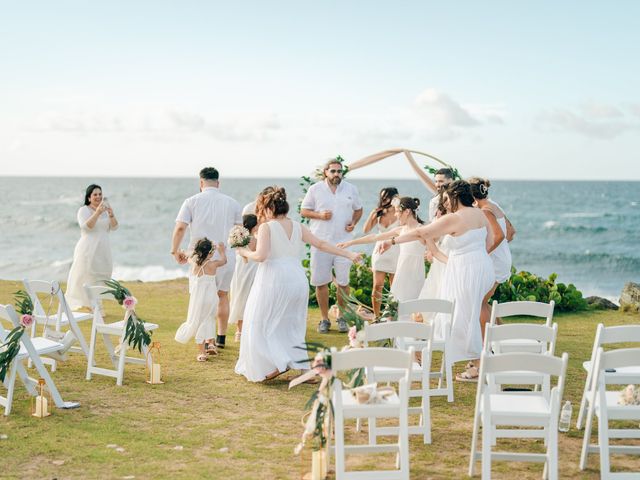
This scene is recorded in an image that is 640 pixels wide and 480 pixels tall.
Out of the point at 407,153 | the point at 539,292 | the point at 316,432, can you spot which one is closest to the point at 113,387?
the point at 316,432

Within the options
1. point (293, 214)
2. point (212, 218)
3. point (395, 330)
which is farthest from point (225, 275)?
point (293, 214)

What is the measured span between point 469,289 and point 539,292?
18.4 ft

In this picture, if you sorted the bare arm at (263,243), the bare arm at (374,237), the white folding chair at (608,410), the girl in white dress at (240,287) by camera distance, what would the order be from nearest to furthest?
1. the white folding chair at (608,410)
2. the bare arm at (263,243)
3. the bare arm at (374,237)
4. the girl in white dress at (240,287)

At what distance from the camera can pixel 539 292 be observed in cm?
1309

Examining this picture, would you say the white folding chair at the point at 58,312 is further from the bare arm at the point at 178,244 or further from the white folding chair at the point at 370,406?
the white folding chair at the point at 370,406

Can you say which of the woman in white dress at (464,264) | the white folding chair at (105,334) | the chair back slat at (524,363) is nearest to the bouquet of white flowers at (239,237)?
the white folding chair at (105,334)

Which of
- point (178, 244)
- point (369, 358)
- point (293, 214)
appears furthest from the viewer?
point (293, 214)

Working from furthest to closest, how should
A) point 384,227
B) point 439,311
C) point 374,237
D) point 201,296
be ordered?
point 384,227
point 201,296
point 374,237
point 439,311

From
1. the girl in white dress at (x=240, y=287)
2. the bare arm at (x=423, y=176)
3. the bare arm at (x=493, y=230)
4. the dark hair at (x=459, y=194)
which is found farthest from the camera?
the bare arm at (x=423, y=176)

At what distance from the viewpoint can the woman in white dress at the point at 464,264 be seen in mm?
7777

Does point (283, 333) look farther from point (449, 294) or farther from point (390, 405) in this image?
point (390, 405)

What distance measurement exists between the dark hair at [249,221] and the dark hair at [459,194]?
237 centimetres

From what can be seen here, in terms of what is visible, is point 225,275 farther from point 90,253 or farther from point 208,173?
point 90,253

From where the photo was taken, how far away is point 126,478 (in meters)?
5.45
